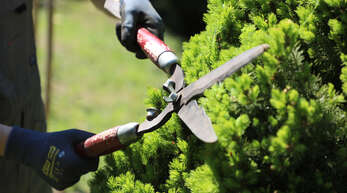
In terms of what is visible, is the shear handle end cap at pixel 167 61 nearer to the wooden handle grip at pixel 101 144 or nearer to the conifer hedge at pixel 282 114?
the conifer hedge at pixel 282 114

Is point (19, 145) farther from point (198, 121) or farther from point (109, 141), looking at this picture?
point (198, 121)

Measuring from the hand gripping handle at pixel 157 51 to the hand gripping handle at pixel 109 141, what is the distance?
27 centimetres

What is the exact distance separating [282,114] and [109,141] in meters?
0.71

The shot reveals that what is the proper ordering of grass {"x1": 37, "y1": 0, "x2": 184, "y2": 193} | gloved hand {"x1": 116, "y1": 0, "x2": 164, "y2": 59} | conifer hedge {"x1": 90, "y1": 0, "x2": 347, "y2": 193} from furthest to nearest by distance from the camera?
grass {"x1": 37, "y1": 0, "x2": 184, "y2": 193} < gloved hand {"x1": 116, "y1": 0, "x2": 164, "y2": 59} < conifer hedge {"x1": 90, "y1": 0, "x2": 347, "y2": 193}

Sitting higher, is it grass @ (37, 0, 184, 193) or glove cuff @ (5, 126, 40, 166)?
glove cuff @ (5, 126, 40, 166)

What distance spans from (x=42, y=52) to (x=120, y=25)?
518cm

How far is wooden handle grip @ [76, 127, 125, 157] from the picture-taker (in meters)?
1.56

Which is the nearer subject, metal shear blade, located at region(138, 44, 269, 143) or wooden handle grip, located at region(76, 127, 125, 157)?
metal shear blade, located at region(138, 44, 269, 143)

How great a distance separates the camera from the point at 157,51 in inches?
66.1

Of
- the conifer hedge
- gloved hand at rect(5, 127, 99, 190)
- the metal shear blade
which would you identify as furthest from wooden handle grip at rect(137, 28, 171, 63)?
gloved hand at rect(5, 127, 99, 190)

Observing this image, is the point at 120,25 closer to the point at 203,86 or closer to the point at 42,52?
the point at 203,86

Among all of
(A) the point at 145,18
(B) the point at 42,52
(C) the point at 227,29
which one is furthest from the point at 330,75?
(B) the point at 42,52

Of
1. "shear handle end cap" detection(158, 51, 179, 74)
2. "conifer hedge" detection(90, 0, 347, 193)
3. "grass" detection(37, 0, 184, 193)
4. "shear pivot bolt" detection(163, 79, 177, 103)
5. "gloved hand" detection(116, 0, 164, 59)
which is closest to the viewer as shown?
"conifer hedge" detection(90, 0, 347, 193)

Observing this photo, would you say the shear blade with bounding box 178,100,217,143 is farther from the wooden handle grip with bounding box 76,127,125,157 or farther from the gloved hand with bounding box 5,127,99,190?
the gloved hand with bounding box 5,127,99,190
